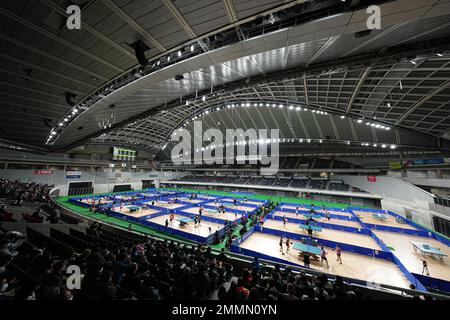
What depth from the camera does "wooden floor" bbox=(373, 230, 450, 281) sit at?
1242 cm

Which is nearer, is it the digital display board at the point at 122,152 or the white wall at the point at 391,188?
the white wall at the point at 391,188

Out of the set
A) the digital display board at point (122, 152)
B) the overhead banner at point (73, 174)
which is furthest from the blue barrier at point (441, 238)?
the overhead banner at point (73, 174)

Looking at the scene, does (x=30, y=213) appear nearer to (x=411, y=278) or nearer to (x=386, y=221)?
(x=411, y=278)

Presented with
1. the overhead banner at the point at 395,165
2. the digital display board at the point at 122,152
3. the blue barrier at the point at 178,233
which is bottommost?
the blue barrier at the point at 178,233

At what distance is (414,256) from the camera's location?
49.0 ft

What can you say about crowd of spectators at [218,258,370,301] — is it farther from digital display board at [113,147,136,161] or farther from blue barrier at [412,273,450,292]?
digital display board at [113,147,136,161]

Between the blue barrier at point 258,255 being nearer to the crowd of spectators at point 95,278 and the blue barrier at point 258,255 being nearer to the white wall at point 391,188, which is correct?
the crowd of spectators at point 95,278

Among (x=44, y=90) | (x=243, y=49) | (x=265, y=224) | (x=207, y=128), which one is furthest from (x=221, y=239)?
(x=207, y=128)

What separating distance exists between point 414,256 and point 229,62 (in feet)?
75.1

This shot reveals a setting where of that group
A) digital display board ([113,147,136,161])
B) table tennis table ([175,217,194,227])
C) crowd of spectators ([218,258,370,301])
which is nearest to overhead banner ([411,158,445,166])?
crowd of spectators ([218,258,370,301])

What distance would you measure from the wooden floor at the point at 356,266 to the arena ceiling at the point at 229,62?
14.0 meters

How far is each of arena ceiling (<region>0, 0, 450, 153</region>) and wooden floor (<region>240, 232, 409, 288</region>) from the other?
45.9 ft

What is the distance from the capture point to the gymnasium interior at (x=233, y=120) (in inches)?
204

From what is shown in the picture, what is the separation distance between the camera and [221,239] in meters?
16.4
